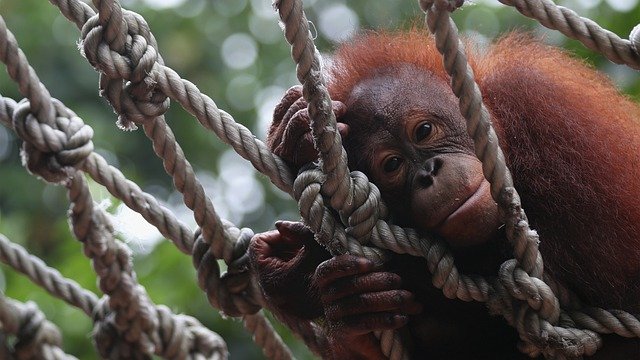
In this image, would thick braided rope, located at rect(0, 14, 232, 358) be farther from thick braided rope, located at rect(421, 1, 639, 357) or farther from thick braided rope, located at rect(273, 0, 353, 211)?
thick braided rope, located at rect(421, 1, 639, 357)

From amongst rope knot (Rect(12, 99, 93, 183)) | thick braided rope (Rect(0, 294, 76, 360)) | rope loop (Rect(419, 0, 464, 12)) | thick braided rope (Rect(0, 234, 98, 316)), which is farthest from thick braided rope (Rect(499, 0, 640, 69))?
thick braided rope (Rect(0, 294, 76, 360))

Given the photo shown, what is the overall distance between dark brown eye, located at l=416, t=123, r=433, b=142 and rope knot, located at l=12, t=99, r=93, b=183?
1.00 metres

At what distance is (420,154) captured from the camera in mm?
2834

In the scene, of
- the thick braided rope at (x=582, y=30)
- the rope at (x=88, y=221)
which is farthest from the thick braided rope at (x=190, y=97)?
the thick braided rope at (x=582, y=30)

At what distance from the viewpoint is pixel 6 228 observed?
21.4 ft

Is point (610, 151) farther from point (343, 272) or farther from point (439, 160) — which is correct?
point (343, 272)

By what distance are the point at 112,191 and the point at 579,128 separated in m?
1.51

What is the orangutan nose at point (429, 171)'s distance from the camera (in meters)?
2.62

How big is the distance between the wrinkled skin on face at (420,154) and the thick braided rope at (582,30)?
1.53 feet

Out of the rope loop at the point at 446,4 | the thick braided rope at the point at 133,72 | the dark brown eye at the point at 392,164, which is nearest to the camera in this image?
the rope loop at the point at 446,4

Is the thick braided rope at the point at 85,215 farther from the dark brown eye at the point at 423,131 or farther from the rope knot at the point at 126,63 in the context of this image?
the dark brown eye at the point at 423,131

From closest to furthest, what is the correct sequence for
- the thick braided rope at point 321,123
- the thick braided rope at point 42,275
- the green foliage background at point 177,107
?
the thick braided rope at point 321,123 < the thick braided rope at point 42,275 < the green foliage background at point 177,107

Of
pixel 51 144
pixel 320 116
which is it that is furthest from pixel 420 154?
pixel 51 144

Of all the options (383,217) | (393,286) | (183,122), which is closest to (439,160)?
(383,217)
